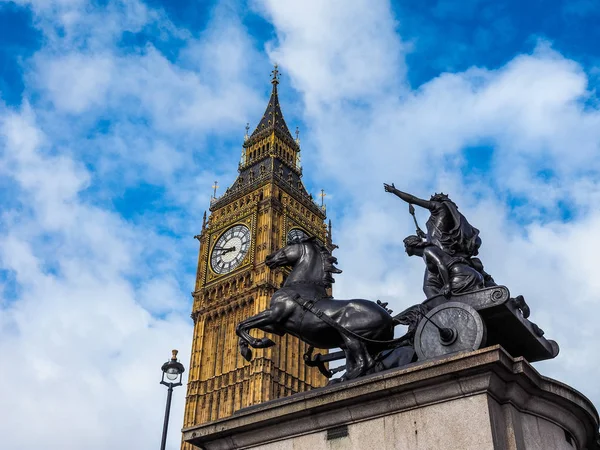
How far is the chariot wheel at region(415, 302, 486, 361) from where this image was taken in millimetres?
5668

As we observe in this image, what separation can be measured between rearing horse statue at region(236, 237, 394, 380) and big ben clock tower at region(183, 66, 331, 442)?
114 ft

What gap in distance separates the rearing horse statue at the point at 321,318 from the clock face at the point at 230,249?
40.7 meters

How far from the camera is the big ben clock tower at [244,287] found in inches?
1732

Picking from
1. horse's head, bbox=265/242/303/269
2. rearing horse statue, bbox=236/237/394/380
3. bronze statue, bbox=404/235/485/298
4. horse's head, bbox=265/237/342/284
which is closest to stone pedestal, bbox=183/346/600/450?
rearing horse statue, bbox=236/237/394/380

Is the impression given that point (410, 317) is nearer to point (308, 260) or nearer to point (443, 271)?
point (443, 271)

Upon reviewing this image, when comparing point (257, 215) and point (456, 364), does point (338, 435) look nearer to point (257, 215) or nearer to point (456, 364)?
point (456, 364)

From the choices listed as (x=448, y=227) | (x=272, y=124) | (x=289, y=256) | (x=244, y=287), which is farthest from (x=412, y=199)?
(x=272, y=124)

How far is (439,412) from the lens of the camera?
5105 millimetres

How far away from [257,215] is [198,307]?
774cm

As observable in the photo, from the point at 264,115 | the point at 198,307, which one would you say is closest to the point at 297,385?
the point at 198,307

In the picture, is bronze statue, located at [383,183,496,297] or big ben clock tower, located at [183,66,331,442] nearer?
bronze statue, located at [383,183,496,297]

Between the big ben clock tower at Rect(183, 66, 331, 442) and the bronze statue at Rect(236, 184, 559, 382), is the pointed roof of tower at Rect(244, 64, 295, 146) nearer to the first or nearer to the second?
the big ben clock tower at Rect(183, 66, 331, 442)

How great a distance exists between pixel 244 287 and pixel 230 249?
12.4 feet

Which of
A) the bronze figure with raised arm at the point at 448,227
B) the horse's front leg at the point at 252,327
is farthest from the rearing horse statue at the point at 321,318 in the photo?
the bronze figure with raised arm at the point at 448,227
